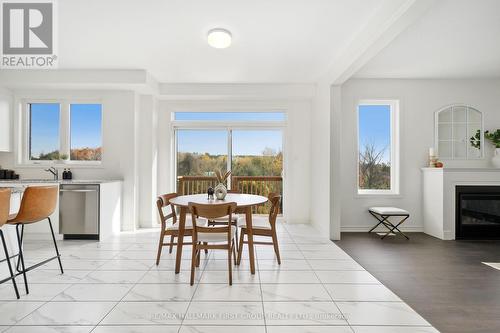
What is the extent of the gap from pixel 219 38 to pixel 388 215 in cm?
364

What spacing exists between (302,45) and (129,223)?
13.1 feet

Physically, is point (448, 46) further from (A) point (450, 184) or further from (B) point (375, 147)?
(A) point (450, 184)

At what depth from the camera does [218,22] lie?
3084 mm

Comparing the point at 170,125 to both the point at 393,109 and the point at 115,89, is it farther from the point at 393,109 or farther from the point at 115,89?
the point at 393,109

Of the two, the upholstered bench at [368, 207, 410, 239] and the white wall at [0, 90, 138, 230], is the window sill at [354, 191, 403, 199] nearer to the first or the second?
the upholstered bench at [368, 207, 410, 239]

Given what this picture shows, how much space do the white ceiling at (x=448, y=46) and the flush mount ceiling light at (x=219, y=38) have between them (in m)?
2.10

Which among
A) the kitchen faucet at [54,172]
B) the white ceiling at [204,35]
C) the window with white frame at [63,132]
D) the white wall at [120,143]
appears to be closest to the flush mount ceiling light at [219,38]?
the white ceiling at [204,35]

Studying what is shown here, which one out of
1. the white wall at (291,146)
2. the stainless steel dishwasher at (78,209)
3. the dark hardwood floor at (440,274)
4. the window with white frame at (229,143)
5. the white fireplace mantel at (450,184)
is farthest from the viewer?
the window with white frame at (229,143)

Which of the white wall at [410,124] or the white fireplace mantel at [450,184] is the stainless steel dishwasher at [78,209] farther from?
the white fireplace mantel at [450,184]

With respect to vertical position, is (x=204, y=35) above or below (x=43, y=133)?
above

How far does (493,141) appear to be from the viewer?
4785 millimetres

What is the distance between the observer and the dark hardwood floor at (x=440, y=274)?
2.20 m

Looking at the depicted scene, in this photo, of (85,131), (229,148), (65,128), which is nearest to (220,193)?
(229,148)

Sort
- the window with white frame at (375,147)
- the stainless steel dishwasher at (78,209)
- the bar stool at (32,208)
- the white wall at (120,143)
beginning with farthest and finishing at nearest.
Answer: the window with white frame at (375,147) → the white wall at (120,143) → the stainless steel dishwasher at (78,209) → the bar stool at (32,208)
